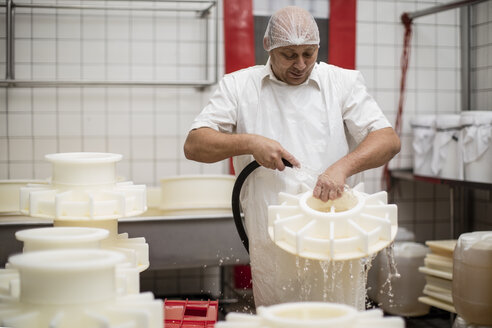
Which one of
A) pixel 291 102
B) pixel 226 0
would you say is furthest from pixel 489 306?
pixel 226 0

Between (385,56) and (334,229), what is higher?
(385,56)

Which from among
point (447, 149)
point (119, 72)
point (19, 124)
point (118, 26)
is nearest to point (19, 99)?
point (19, 124)

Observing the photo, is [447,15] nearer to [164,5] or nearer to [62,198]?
[164,5]

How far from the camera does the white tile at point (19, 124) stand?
12.8ft

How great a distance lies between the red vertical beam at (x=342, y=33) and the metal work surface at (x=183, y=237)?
4.95ft

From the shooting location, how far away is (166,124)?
409 centimetres

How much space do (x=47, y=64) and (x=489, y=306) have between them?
9.60 feet

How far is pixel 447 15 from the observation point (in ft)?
14.8

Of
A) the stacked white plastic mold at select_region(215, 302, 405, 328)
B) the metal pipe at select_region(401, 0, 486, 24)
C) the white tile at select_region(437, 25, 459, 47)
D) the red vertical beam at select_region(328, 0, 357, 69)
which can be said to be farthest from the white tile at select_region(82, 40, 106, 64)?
the stacked white plastic mold at select_region(215, 302, 405, 328)

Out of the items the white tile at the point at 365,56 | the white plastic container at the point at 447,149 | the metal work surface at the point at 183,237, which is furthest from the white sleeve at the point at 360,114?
the white tile at the point at 365,56

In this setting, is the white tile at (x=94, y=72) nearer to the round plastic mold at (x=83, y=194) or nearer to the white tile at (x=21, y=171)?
the white tile at (x=21, y=171)

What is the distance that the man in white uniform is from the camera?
2.19 meters

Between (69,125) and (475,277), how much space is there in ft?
8.60

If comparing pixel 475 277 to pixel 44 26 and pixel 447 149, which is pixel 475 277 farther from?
pixel 44 26
